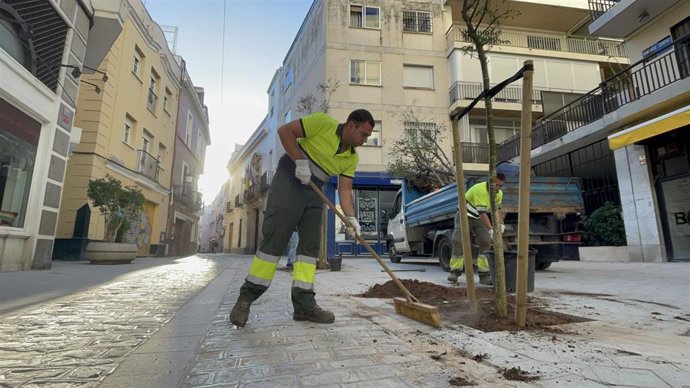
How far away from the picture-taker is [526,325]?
2.56 m

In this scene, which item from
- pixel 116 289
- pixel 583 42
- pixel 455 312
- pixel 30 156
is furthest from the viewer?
pixel 583 42

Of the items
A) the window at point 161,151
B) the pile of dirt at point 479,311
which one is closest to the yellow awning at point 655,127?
the pile of dirt at point 479,311

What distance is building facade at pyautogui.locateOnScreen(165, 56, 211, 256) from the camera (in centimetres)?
1977

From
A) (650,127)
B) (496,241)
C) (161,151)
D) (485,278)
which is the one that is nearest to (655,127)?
(650,127)

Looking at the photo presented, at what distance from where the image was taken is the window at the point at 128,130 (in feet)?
45.1

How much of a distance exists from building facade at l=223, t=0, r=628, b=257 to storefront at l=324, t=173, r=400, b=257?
48mm

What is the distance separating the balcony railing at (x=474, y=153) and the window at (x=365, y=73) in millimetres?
5142

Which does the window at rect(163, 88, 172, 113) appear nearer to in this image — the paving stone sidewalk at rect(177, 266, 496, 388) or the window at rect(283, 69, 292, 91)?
the window at rect(283, 69, 292, 91)

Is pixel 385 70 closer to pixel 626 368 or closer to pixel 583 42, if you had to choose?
pixel 583 42

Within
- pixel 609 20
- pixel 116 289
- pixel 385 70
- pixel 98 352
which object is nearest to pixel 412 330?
pixel 98 352

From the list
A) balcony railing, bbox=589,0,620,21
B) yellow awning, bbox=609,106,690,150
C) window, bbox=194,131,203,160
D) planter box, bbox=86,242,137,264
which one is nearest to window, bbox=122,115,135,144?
planter box, bbox=86,242,137,264

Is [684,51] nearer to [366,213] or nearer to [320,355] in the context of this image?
[366,213]

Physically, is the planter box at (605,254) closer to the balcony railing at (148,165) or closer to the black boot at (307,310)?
the black boot at (307,310)

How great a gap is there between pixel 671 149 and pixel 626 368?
426 inches
